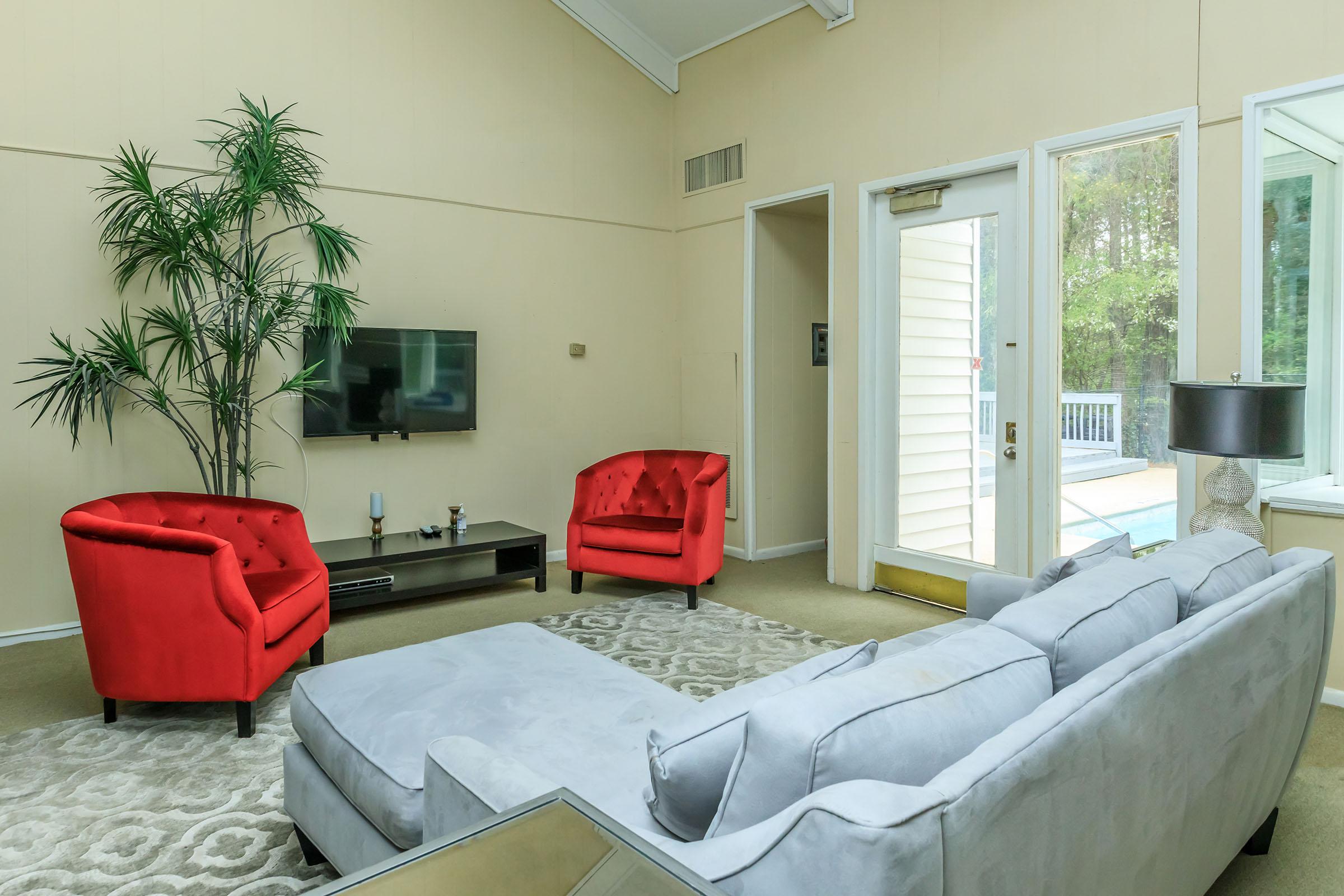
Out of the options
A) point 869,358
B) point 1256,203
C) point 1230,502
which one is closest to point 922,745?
point 1230,502

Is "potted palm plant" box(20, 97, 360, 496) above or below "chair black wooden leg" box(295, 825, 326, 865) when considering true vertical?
above

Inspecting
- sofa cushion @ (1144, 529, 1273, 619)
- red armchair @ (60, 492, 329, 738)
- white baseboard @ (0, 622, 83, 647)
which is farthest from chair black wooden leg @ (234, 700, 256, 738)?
sofa cushion @ (1144, 529, 1273, 619)

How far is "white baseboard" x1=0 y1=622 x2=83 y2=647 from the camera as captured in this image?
4.07 meters

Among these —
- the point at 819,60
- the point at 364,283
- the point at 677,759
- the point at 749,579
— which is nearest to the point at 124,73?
the point at 364,283

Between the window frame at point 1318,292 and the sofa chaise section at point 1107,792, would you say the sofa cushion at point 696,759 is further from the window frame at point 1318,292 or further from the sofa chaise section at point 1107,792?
the window frame at point 1318,292

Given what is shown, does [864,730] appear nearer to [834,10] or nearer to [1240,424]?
[1240,424]

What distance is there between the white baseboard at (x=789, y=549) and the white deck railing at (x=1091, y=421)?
235cm

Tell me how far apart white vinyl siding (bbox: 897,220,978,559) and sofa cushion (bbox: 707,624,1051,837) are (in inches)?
134

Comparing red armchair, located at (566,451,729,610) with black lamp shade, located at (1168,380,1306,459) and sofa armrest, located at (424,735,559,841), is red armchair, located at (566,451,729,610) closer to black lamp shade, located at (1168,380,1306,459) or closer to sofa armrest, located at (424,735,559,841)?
black lamp shade, located at (1168,380,1306,459)

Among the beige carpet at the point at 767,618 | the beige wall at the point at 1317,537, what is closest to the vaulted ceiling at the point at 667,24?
the beige carpet at the point at 767,618

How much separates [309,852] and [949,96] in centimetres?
432

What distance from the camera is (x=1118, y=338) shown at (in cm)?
386

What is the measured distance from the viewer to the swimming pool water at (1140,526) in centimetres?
371

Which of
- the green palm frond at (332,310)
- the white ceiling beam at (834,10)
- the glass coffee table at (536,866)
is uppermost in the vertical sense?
the white ceiling beam at (834,10)
